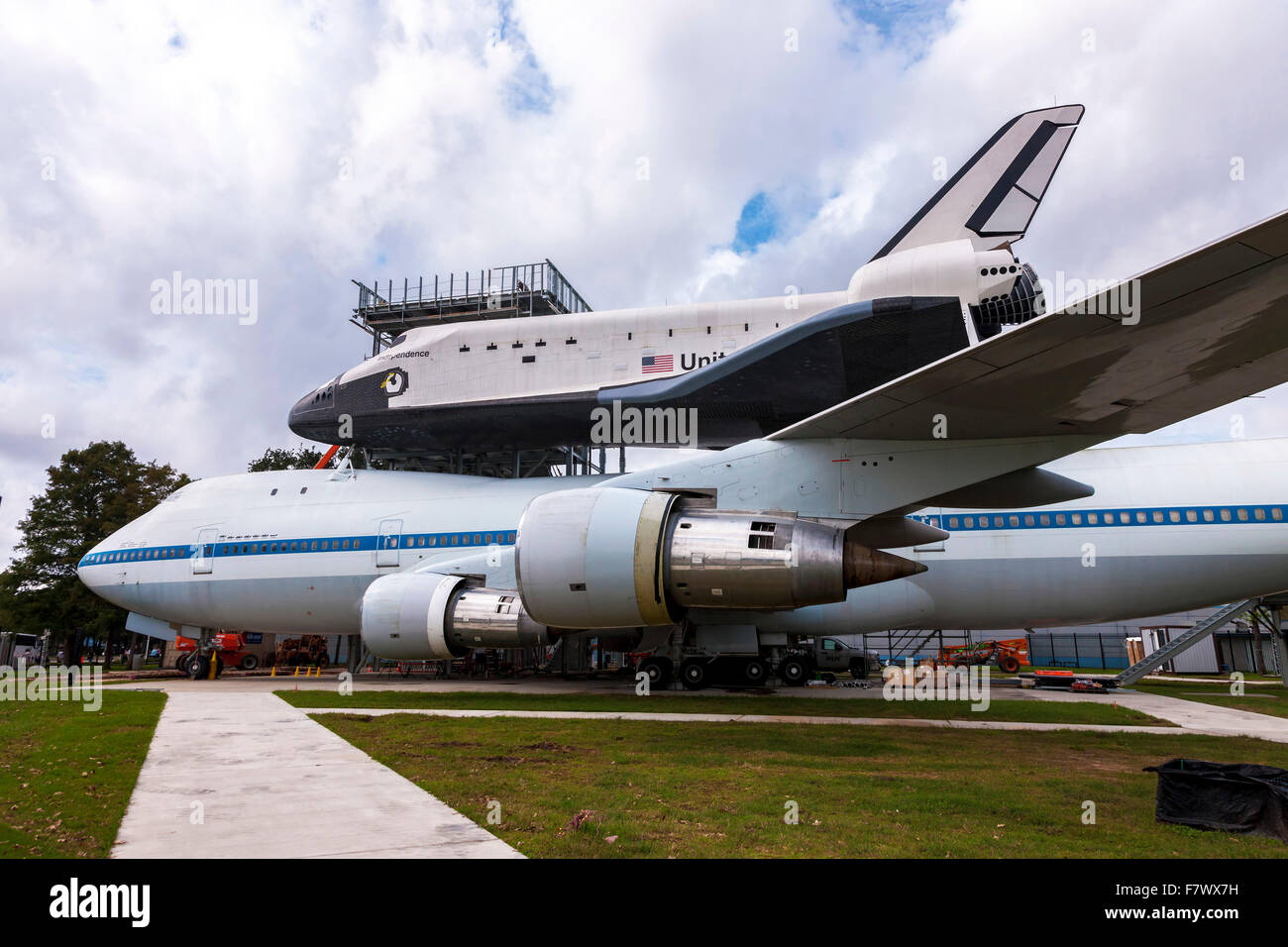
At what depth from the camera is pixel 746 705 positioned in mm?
11117

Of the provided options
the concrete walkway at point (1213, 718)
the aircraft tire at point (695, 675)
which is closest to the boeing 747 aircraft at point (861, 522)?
the aircraft tire at point (695, 675)

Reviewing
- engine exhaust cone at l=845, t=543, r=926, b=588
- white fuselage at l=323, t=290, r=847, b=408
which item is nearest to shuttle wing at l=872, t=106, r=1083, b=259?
white fuselage at l=323, t=290, r=847, b=408

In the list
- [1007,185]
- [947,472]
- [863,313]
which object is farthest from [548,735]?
[1007,185]

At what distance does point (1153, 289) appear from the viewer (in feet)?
16.1

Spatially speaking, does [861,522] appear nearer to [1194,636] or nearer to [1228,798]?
[1228,798]

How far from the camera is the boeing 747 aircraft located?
5863mm

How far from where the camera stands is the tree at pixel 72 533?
30.4m

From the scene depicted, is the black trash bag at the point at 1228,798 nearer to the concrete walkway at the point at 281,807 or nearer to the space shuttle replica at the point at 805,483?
the space shuttle replica at the point at 805,483

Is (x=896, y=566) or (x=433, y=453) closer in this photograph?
(x=896, y=566)

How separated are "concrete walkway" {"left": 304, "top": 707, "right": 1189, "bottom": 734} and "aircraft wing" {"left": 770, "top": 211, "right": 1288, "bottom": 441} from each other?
4043 mm
